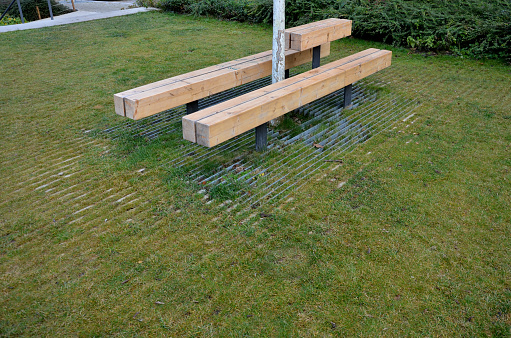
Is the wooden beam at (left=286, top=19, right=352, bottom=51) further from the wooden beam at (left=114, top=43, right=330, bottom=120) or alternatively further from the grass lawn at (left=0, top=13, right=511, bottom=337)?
the grass lawn at (left=0, top=13, right=511, bottom=337)

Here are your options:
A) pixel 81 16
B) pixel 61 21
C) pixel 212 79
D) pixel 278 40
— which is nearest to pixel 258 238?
pixel 212 79

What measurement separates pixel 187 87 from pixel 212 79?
0.37 metres

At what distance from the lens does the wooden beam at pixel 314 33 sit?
5391 mm

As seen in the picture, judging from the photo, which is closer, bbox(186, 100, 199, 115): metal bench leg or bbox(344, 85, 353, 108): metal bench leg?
bbox(186, 100, 199, 115): metal bench leg

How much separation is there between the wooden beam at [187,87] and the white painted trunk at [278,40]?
0.40 metres

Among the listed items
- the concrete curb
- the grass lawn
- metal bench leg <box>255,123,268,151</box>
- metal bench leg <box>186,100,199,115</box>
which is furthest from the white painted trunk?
the concrete curb

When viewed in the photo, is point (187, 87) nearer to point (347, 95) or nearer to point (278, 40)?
point (278, 40)

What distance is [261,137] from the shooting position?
4.55 metres

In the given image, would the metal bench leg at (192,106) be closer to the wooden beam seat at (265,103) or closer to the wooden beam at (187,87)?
the wooden beam at (187,87)

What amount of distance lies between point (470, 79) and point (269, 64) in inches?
134

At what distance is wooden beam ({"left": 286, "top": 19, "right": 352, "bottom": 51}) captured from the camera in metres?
5.39

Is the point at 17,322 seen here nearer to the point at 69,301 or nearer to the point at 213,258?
the point at 69,301

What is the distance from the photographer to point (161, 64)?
310 inches

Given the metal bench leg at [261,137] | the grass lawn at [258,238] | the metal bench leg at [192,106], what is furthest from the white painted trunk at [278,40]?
the grass lawn at [258,238]
